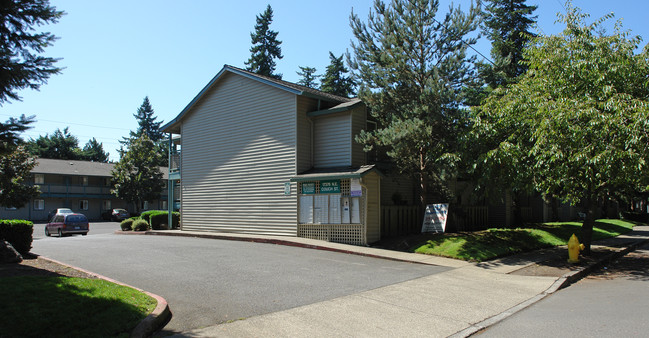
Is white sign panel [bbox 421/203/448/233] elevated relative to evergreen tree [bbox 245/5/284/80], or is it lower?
lower

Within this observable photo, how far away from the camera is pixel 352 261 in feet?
43.3

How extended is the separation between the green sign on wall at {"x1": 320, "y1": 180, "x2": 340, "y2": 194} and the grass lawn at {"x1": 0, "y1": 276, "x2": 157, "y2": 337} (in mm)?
10281

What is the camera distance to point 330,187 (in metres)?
17.2

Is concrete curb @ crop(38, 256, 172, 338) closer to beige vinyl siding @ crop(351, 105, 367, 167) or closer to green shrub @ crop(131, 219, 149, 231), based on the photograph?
beige vinyl siding @ crop(351, 105, 367, 167)

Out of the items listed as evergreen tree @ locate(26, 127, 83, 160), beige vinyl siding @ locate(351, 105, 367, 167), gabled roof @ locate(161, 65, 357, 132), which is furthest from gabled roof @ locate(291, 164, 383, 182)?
evergreen tree @ locate(26, 127, 83, 160)

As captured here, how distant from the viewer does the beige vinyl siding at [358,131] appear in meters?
18.3

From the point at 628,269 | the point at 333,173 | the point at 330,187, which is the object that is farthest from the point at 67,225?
the point at 628,269

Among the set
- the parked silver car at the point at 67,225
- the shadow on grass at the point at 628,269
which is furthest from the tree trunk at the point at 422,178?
the parked silver car at the point at 67,225

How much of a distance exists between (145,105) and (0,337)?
9168cm

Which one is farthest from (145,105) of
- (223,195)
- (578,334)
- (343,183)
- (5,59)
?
(578,334)

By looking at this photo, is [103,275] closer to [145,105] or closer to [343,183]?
[343,183]

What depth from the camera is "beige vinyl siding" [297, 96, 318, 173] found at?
1872cm

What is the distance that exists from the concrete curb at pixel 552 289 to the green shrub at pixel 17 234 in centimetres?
1249

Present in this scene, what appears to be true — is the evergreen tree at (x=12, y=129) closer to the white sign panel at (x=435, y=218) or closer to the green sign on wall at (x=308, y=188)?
the green sign on wall at (x=308, y=188)
